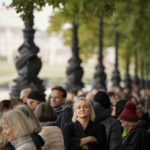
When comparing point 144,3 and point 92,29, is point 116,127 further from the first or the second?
point 92,29

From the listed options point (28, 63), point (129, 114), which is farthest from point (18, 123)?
point (28, 63)

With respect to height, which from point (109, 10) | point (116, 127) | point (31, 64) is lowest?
point (116, 127)

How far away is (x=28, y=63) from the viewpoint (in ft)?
41.9

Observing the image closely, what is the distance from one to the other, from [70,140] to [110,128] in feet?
3.12

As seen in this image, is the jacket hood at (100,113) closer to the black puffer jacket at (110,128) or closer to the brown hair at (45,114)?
the black puffer jacket at (110,128)

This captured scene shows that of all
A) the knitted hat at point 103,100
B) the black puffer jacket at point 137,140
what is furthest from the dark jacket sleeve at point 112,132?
the knitted hat at point 103,100

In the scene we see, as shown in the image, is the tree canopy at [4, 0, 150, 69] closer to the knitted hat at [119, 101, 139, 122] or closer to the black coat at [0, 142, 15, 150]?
the knitted hat at [119, 101, 139, 122]

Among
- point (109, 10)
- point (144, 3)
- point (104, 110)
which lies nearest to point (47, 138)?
point (104, 110)

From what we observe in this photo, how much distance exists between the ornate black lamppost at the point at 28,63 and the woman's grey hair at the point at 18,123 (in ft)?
23.7

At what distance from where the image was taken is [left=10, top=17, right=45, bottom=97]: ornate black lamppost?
12.8 metres

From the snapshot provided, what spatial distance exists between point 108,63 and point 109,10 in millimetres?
103908

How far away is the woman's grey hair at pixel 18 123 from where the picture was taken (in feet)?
17.8

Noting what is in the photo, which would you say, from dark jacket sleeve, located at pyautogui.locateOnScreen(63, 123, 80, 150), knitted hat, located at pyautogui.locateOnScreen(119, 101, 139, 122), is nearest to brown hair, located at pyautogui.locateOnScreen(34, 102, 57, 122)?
dark jacket sleeve, located at pyautogui.locateOnScreen(63, 123, 80, 150)

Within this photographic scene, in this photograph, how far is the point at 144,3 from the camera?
88.0ft
